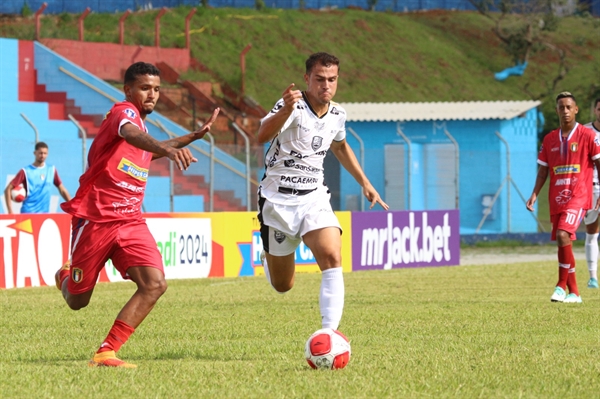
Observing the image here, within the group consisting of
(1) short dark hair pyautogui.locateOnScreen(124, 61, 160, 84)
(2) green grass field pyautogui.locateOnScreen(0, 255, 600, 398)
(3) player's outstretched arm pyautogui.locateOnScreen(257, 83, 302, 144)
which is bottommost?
(2) green grass field pyautogui.locateOnScreen(0, 255, 600, 398)

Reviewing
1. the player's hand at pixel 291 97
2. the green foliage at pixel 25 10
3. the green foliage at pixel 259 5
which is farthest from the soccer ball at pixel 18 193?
the green foliage at pixel 259 5

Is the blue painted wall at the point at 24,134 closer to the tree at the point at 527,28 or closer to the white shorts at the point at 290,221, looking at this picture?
the white shorts at the point at 290,221

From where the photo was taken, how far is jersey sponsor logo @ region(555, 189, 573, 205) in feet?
42.6

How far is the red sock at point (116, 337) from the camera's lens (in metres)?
7.33

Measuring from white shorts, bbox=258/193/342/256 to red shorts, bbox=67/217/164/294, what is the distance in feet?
3.00

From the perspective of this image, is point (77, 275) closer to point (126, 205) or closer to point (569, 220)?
point (126, 205)

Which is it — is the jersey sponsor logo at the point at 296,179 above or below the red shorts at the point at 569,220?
above

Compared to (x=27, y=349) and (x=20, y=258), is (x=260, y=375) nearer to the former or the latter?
(x=27, y=349)

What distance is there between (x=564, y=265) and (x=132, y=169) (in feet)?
22.3

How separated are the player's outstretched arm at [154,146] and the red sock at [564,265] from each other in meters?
7.10

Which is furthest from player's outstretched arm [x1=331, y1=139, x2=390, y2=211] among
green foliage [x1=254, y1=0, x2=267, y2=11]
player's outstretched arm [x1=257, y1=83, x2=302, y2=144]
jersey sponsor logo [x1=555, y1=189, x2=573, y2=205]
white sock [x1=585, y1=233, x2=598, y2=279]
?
green foliage [x1=254, y1=0, x2=267, y2=11]

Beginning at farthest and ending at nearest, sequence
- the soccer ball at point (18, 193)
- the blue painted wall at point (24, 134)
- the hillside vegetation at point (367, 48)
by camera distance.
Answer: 1. the hillside vegetation at point (367, 48)
2. the blue painted wall at point (24, 134)
3. the soccer ball at point (18, 193)

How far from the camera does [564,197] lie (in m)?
13.0

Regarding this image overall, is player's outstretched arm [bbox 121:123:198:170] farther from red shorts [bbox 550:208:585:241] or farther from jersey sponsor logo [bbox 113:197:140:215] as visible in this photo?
red shorts [bbox 550:208:585:241]
